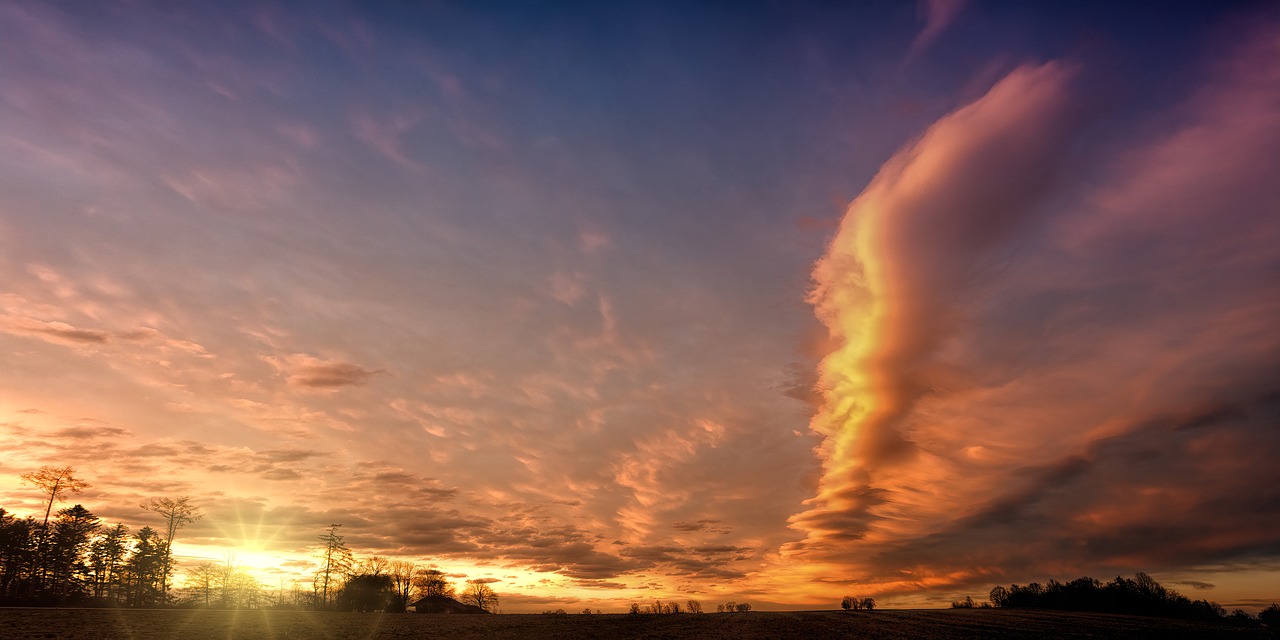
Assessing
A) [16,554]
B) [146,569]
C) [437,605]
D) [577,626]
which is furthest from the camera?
[437,605]

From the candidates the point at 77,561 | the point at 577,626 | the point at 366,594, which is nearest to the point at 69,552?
the point at 77,561

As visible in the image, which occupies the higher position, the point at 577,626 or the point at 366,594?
the point at 577,626

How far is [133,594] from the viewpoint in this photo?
117m

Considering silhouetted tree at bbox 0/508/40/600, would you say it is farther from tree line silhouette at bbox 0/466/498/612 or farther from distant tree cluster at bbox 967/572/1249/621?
distant tree cluster at bbox 967/572/1249/621

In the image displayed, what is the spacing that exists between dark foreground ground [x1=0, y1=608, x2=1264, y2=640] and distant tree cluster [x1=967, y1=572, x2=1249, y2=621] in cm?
5787

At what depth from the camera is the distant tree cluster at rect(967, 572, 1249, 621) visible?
13930 cm

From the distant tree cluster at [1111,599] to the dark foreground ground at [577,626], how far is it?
5787cm

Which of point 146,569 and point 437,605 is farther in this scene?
point 437,605

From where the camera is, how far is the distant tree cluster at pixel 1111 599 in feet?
457

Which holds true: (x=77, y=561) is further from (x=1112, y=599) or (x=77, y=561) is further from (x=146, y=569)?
(x=1112, y=599)

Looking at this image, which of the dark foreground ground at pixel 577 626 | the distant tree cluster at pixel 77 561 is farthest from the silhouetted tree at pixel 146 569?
the dark foreground ground at pixel 577 626

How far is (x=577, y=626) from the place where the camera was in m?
76.4

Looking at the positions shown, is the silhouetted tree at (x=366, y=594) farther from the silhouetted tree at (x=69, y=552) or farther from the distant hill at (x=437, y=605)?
the silhouetted tree at (x=69, y=552)

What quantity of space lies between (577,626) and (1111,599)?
144m
